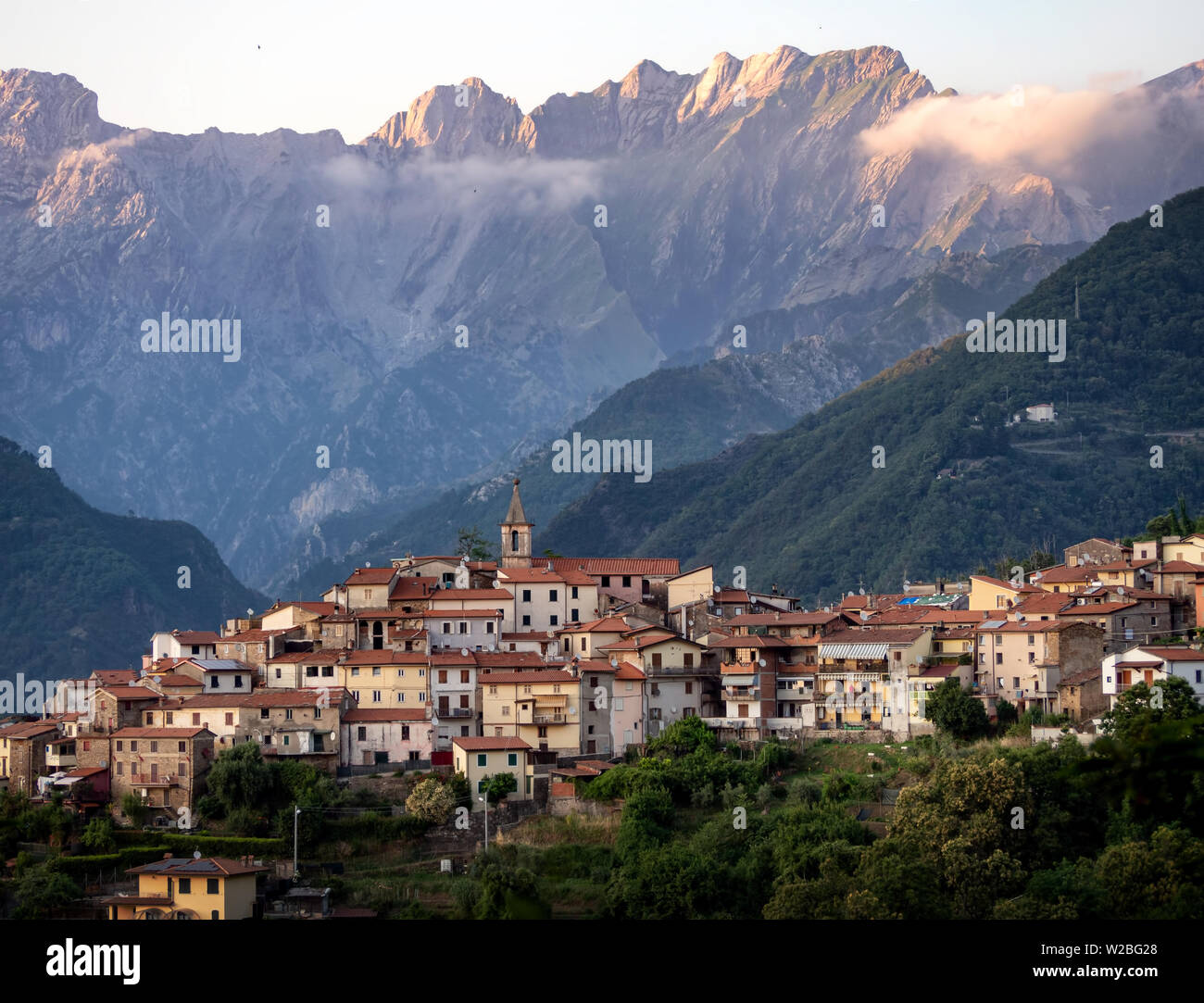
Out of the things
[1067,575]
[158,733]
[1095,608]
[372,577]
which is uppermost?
[372,577]

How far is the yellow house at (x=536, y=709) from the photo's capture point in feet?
240

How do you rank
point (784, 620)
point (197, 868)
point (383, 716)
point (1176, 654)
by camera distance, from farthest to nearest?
point (784, 620) < point (383, 716) < point (1176, 654) < point (197, 868)

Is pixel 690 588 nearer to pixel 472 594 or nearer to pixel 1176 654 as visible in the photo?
pixel 472 594

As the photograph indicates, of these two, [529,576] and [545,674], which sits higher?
[529,576]

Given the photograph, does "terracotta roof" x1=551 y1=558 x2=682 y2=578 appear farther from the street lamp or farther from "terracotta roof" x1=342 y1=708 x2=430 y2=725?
the street lamp

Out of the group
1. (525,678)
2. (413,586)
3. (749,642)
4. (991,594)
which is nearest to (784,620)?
(749,642)

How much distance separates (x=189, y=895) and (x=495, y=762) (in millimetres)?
13433

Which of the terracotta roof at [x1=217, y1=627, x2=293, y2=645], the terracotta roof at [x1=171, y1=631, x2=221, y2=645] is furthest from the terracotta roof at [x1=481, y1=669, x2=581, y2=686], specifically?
the terracotta roof at [x1=171, y1=631, x2=221, y2=645]

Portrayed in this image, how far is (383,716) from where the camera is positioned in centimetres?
7288

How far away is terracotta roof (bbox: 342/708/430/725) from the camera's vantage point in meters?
72.5

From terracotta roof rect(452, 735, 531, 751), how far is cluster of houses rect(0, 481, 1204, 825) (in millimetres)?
131

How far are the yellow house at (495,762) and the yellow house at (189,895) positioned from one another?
34.5 feet

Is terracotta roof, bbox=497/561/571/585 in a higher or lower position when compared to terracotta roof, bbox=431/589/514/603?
higher
